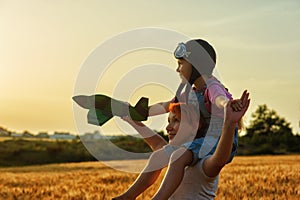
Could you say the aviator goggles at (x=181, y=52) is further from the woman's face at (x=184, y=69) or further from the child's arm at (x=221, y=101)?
the child's arm at (x=221, y=101)

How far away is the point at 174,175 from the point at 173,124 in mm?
479

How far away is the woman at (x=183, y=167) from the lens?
3.65 metres

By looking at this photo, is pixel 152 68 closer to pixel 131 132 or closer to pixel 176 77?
pixel 176 77

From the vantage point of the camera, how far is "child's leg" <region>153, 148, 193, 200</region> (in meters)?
3.91

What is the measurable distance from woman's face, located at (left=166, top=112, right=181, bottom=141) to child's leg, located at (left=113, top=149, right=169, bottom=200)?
13 centimetres

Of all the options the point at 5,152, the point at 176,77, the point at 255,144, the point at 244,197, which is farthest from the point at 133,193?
the point at 255,144

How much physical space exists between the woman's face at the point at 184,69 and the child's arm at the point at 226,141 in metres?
0.60

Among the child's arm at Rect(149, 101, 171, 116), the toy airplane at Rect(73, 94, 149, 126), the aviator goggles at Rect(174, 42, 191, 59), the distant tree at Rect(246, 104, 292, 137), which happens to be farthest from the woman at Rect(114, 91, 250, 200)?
the distant tree at Rect(246, 104, 292, 137)

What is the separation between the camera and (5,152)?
49.3 ft

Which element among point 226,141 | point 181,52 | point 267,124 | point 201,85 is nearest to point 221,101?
point 226,141

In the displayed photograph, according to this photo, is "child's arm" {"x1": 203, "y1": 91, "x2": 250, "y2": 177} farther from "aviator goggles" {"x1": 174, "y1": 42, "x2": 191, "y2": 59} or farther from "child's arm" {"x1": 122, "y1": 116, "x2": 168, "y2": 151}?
"aviator goggles" {"x1": 174, "y1": 42, "x2": 191, "y2": 59}

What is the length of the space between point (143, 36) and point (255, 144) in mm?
17373

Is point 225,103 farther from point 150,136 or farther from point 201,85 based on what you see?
point 150,136

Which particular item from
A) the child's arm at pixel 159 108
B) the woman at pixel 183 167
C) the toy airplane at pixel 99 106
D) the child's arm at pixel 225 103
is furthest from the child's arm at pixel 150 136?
the child's arm at pixel 225 103
